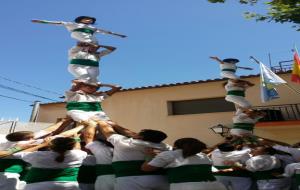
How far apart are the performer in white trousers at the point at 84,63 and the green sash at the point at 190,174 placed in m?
2.68

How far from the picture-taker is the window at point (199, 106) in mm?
13000

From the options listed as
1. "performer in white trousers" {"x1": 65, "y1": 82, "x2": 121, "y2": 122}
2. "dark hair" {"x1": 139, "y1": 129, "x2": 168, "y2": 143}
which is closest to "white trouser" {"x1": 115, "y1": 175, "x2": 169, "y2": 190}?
"dark hair" {"x1": 139, "y1": 129, "x2": 168, "y2": 143}

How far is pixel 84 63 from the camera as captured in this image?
5.73 meters

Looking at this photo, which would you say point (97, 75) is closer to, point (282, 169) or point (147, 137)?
point (147, 137)

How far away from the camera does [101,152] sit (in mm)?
4621

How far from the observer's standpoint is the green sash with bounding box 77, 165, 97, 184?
4.71 m

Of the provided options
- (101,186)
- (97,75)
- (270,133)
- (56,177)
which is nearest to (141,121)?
(270,133)

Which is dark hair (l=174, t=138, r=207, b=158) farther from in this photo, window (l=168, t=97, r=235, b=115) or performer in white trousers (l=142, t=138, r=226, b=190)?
window (l=168, t=97, r=235, b=115)

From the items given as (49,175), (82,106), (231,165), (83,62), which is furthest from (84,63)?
(231,165)

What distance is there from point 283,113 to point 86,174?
9281 millimetres

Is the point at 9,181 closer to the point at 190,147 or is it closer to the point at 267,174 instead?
the point at 190,147

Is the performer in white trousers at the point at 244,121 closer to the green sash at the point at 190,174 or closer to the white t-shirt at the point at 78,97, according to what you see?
the white t-shirt at the point at 78,97

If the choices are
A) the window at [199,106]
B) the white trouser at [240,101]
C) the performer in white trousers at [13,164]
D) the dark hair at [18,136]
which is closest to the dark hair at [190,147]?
the performer in white trousers at [13,164]

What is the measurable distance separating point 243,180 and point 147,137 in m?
2.70
